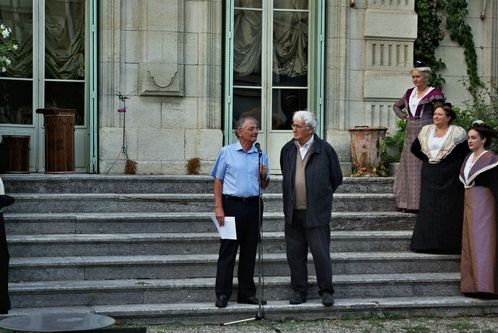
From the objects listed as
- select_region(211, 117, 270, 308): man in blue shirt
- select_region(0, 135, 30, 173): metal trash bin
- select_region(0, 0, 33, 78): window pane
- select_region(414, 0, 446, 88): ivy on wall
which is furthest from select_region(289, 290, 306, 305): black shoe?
select_region(414, 0, 446, 88): ivy on wall

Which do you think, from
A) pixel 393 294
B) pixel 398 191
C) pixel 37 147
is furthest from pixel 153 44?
Answer: pixel 393 294

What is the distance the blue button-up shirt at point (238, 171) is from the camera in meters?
10.1

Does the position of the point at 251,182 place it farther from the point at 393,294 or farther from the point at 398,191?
the point at 398,191

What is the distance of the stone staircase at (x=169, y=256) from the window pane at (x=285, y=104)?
1992 millimetres

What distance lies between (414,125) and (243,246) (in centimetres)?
304

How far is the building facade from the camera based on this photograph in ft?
44.1

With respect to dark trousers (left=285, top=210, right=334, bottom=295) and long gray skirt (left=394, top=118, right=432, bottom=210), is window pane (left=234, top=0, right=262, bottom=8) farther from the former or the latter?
dark trousers (left=285, top=210, right=334, bottom=295)

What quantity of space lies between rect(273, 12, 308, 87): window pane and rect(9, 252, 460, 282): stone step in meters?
3.77

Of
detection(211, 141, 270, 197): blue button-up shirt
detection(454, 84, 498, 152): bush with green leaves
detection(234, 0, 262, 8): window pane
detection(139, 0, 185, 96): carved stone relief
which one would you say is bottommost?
detection(211, 141, 270, 197): blue button-up shirt

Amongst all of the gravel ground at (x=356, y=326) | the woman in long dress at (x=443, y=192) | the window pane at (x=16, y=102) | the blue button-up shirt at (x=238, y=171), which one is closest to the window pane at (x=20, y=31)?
the window pane at (x=16, y=102)

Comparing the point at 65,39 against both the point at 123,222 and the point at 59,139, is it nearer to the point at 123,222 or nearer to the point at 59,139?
the point at 59,139

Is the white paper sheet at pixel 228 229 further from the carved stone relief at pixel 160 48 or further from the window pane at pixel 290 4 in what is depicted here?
the window pane at pixel 290 4

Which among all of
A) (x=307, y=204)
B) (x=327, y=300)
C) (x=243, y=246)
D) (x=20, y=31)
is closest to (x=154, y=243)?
(x=243, y=246)

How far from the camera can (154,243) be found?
1102 cm
